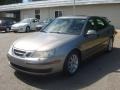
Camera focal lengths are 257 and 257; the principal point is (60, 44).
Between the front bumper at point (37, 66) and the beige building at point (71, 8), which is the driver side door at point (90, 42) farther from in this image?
the beige building at point (71, 8)

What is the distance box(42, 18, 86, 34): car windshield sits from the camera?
25.3ft

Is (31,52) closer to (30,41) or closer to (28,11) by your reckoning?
(30,41)

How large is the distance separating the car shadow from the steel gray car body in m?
0.30

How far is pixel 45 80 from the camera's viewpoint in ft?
21.6

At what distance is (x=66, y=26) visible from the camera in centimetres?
789

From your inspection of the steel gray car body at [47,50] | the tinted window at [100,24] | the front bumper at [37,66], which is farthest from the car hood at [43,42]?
the tinted window at [100,24]

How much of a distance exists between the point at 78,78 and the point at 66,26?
1.85 metres

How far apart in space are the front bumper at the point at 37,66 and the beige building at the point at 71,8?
70.1 ft

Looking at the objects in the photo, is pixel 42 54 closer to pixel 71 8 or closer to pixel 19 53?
pixel 19 53

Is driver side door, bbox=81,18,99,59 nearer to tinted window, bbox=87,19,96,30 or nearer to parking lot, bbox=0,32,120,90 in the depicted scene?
tinted window, bbox=87,19,96,30

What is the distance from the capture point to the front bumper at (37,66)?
242 inches

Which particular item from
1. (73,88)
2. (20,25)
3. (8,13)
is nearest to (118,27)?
(20,25)

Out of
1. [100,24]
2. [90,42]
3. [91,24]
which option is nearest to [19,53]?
[90,42]

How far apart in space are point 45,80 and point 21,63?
0.79m
